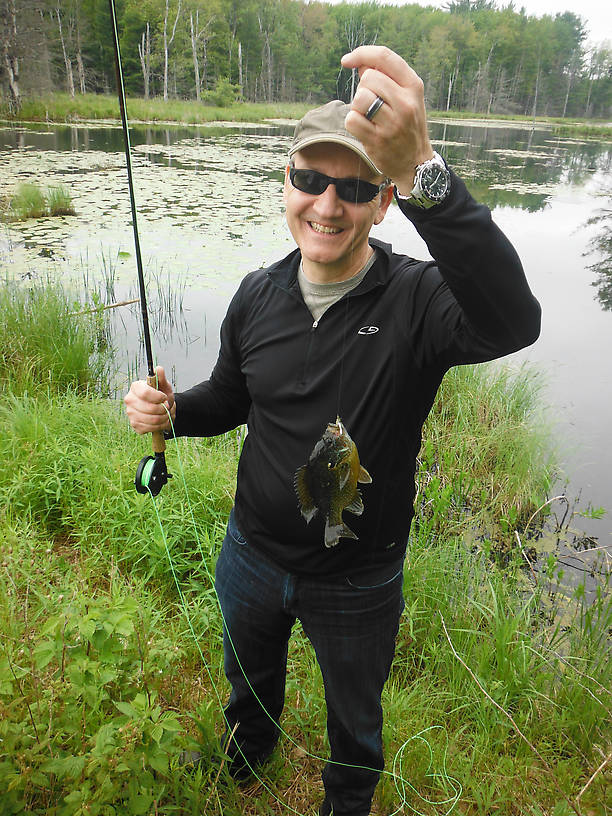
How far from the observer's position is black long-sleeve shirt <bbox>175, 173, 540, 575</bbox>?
144 centimetres

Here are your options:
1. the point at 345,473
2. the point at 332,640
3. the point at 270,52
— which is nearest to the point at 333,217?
the point at 345,473

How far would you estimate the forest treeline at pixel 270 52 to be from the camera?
18.0ft

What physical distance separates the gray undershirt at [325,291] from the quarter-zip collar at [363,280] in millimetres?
27

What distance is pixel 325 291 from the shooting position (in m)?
1.62

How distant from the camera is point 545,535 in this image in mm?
4406

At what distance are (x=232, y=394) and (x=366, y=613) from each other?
88 cm

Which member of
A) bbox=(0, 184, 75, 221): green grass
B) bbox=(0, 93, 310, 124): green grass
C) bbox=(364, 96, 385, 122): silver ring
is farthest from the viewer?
bbox=(0, 93, 310, 124): green grass

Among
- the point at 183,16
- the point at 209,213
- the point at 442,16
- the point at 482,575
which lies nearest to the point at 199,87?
the point at 183,16

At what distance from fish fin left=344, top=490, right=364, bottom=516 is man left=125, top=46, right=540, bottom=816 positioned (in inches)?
1.8

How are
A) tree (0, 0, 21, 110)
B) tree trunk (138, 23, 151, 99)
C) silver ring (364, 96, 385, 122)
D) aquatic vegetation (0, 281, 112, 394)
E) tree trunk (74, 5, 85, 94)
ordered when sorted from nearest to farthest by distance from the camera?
silver ring (364, 96, 385, 122)
aquatic vegetation (0, 281, 112, 394)
tree (0, 0, 21, 110)
tree trunk (74, 5, 85, 94)
tree trunk (138, 23, 151, 99)

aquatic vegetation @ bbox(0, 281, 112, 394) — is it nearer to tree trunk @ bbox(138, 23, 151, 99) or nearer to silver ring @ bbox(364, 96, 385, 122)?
silver ring @ bbox(364, 96, 385, 122)

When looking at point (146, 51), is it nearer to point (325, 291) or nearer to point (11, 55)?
point (11, 55)

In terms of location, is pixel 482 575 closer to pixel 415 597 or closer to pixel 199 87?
pixel 415 597

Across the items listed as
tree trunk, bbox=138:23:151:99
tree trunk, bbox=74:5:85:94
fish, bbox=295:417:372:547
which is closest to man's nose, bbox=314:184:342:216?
fish, bbox=295:417:372:547
